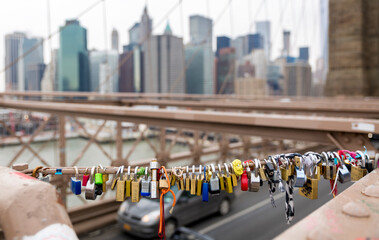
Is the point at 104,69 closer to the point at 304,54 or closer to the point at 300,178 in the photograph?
the point at 300,178

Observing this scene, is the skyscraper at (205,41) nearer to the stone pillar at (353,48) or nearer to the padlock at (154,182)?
the stone pillar at (353,48)

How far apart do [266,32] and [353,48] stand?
4127 millimetres

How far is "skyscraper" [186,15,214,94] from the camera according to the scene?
1033 centimetres

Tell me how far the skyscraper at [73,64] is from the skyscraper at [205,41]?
3.46 metres

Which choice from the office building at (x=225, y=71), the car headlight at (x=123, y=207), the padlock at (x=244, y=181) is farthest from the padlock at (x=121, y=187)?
the office building at (x=225, y=71)

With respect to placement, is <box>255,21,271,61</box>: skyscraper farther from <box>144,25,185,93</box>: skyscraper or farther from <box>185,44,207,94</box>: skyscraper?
<box>144,25,185,93</box>: skyscraper

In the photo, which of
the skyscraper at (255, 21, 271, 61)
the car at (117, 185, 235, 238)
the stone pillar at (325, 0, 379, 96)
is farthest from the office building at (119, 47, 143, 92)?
the stone pillar at (325, 0, 379, 96)

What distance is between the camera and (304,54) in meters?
18.2

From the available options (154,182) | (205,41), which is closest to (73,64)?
(205,41)

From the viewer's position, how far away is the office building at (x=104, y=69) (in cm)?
852

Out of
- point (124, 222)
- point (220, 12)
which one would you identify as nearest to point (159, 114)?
point (124, 222)

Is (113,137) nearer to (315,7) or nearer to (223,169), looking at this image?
(223,169)

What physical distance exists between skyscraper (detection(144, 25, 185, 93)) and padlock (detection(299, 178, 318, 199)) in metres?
8.58

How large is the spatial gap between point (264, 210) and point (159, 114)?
106cm
